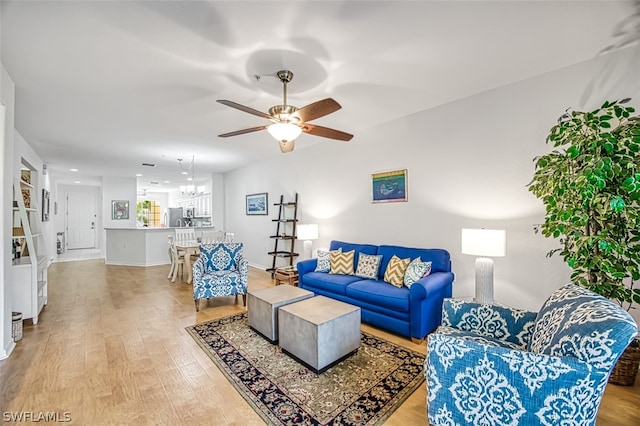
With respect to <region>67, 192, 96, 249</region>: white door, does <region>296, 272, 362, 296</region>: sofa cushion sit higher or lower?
lower

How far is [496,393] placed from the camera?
130 centimetres

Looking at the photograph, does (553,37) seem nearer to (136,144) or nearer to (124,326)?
(124,326)

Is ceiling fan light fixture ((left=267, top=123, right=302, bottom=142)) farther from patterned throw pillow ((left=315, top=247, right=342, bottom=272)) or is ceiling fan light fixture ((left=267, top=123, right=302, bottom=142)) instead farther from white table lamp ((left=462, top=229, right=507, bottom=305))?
patterned throw pillow ((left=315, top=247, right=342, bottom=272))

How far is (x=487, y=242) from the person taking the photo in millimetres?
2549

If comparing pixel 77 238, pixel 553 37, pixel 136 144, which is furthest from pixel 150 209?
pixel 553 37

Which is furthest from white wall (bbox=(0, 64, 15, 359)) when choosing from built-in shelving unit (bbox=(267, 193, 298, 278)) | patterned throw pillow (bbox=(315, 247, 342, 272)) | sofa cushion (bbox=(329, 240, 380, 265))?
built-in shelving unit (bbox=(267, 193, 298, 278))

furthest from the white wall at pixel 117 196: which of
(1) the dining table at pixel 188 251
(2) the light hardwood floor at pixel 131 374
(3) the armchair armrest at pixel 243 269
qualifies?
(3) the armchair armrest at pixel 243 269

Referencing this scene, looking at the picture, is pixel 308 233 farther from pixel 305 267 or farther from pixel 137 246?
pixel 137 246

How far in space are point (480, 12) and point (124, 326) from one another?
4488 millimetres

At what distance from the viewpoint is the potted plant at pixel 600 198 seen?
1877 millimetres

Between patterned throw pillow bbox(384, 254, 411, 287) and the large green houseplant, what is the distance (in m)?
1.41

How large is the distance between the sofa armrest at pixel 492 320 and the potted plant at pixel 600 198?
677mm

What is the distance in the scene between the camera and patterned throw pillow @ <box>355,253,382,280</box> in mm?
3586

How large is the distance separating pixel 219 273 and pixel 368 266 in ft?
6.90
